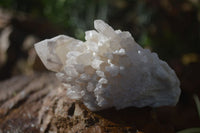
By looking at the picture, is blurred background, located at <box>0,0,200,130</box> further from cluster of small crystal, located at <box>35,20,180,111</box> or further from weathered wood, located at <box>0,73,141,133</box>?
cluster of small crystal, located at <box>35,20,180,111</box>

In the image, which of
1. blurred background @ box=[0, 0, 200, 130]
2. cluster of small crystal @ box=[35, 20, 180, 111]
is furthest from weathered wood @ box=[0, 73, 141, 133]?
blurred background @ box=[0, 0, 200, 130]

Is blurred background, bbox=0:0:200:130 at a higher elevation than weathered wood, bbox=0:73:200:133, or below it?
higher

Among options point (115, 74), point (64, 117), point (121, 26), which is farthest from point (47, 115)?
point (121, 26)

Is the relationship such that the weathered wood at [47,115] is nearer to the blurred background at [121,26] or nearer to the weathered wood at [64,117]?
the weathered wood at [64,117]

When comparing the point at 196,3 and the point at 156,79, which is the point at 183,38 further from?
the point at 156,79

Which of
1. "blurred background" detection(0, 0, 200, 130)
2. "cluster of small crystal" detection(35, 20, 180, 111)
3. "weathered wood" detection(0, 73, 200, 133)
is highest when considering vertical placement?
"blurred background" detection(0, 0, 200, 130)

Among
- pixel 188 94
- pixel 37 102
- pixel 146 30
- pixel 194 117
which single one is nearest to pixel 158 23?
pixel 146 30

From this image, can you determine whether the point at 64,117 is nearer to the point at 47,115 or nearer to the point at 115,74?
the point at 47,115
